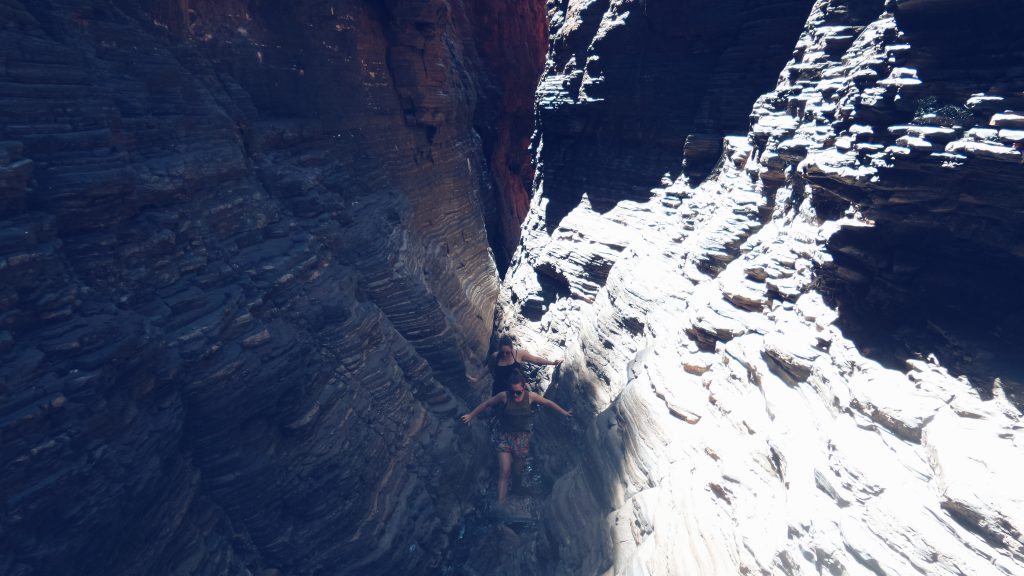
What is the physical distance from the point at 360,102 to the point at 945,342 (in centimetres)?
951

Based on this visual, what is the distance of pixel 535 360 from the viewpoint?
11016mm

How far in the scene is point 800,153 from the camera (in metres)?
5.90

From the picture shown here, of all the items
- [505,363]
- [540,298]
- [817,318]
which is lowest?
[505,363]

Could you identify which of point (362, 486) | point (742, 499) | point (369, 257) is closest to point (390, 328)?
point (369, 257)

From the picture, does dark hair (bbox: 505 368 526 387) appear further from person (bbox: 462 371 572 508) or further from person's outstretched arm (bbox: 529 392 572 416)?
person's outstretched arm (bbox: 529 392 572 416)

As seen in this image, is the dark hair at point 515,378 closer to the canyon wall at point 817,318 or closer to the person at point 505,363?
the person at point 505,363

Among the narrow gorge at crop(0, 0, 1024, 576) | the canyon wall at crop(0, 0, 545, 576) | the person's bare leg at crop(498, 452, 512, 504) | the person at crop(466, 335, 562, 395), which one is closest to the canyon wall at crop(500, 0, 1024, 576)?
the narrow gorge at crop(0, 0, 1024, 576)

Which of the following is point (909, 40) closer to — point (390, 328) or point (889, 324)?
point (889, 324)

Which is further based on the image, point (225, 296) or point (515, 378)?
point (515, 378)

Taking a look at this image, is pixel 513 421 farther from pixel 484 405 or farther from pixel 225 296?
pixel 225 296

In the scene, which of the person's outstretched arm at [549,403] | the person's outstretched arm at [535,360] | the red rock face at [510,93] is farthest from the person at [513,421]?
the red rock face at [510,93]

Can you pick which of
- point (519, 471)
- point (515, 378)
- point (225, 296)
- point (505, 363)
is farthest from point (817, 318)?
point (225, 296)

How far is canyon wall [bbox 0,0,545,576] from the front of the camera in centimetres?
493

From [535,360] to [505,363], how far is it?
799mm
